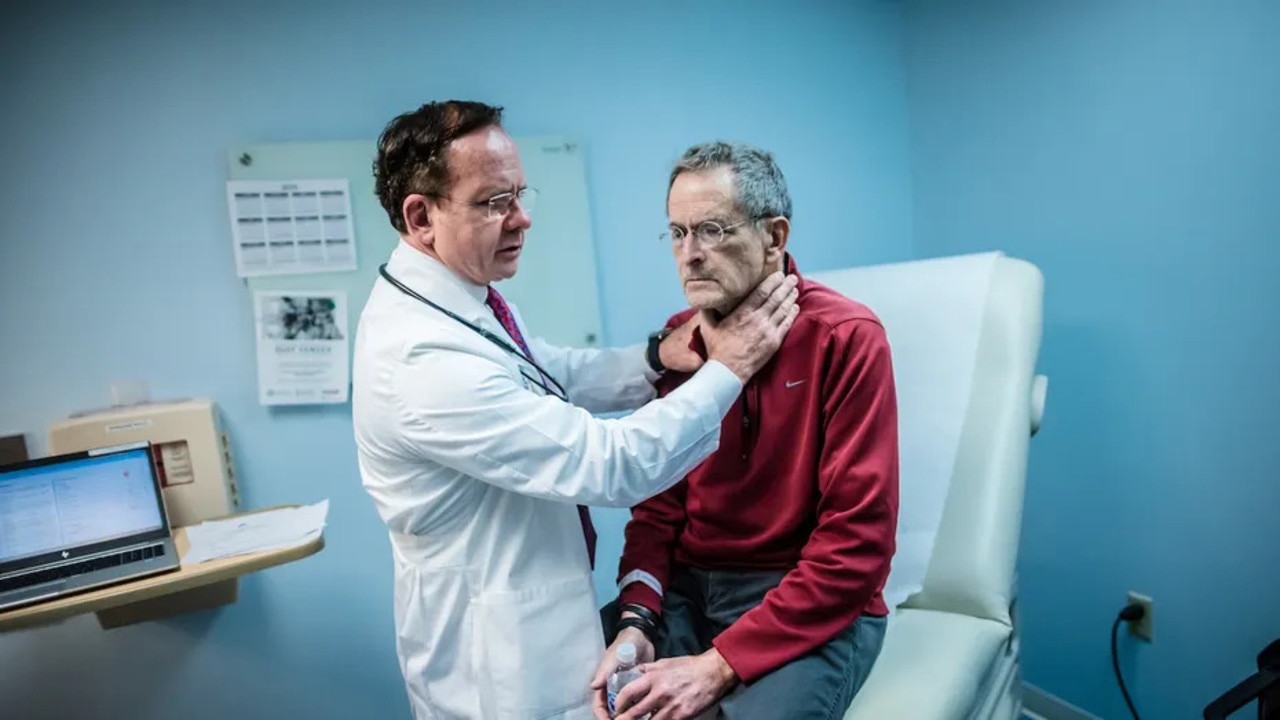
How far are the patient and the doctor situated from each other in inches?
2.9

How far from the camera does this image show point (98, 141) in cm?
150

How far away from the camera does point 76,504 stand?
1.31 m

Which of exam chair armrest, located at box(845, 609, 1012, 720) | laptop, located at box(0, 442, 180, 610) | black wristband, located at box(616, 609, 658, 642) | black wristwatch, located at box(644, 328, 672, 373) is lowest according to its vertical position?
exam chair armrest, located at box(845, 609, 1012, 720)

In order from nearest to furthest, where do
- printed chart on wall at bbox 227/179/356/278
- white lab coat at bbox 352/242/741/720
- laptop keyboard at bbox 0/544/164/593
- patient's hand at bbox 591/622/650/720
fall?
white lab coat at bbox 352/242/741/720
patient's hand at bbox 591/622/650/720
laptop keyboard at bbox 0/544/164/593
printed chart on wall at bbox 227/179/356/278

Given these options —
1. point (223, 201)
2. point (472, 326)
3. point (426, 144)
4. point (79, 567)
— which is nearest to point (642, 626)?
point (472, 326)

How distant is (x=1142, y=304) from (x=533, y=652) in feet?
4.60

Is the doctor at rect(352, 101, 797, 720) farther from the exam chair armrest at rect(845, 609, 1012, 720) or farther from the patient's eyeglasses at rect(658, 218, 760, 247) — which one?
the exam chair armrest at rect(845, 609, 1012, 720)

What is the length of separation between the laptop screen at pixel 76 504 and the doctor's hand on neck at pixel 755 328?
1061 mm

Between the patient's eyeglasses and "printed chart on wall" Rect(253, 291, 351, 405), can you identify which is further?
"printed chart on wall" Rect(253, 291, 351, 405)

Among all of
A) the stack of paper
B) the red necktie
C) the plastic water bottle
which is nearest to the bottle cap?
the plastic water bottle

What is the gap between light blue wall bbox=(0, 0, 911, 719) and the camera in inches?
58.4

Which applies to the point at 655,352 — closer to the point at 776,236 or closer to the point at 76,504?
the point at 776,236

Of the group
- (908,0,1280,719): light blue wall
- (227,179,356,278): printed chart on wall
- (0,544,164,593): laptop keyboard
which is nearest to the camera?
(0,544,164,593): laptop keyboard

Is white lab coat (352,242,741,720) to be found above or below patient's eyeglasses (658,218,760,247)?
below
